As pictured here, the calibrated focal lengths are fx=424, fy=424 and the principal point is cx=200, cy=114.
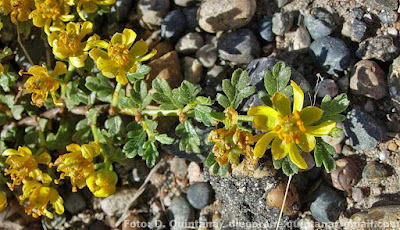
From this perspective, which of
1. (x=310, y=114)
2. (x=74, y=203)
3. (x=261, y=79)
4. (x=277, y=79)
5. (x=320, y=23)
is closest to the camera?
(x=310, y=114)

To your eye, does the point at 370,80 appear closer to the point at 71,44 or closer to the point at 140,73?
the point at 140,73

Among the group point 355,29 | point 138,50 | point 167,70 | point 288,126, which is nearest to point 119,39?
point 138,50

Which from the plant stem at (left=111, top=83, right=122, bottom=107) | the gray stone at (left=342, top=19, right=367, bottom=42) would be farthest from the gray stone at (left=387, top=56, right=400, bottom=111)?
the plant stem at (left=111, top=83, right=122, bottom=107)

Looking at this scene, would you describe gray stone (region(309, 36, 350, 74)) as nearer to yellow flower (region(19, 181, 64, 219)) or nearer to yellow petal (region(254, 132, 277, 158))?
yellow petal (region(254, 132, 277, 158))

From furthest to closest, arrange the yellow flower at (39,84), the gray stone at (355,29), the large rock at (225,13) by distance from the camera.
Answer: the large rock at (225,13) → the gray stone at (355,29) → the yellow flower at (39,84)

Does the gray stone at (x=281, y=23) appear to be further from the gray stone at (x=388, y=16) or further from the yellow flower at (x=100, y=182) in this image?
the yellow flower at (x=100, y=182)

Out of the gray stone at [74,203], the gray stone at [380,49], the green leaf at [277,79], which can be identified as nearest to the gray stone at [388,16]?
the gray stone at [380,49]

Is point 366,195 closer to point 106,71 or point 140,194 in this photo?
point 140,194

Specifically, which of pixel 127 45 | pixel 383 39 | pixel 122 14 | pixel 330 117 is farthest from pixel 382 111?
pixel 122 14
